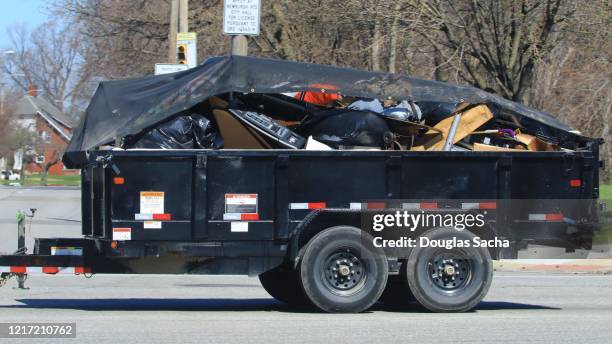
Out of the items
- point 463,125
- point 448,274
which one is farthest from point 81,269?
point 463,125

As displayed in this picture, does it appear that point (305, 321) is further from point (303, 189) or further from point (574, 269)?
point (574, 269)

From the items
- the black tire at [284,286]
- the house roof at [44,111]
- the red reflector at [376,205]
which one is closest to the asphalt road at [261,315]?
the black tire at [284,286]

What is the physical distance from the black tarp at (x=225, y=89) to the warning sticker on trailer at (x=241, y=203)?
44.0 inches

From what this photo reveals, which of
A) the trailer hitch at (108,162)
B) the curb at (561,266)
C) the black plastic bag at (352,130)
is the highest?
the black plastic bag at (352,130)

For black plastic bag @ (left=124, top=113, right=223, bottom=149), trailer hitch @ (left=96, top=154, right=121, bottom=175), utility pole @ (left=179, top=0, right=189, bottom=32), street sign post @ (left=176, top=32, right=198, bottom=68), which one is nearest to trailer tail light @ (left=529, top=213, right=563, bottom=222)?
black plastic bag @ (left=124, top=113, right=223, bottom=149)

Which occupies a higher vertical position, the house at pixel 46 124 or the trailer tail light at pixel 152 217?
the house at pixel 46 124

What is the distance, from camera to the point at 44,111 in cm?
7844

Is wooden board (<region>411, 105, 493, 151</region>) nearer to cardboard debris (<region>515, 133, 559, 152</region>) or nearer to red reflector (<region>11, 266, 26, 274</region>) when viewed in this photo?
cardboard debris (<region>515, 133, 559, 152</region>)

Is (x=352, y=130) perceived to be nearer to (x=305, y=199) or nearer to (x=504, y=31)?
(x=305, y=199)

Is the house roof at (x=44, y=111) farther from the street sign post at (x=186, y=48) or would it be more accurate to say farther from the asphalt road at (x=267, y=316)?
the asphalt road at (x=267, y=316)

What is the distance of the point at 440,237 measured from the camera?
32.1 ft

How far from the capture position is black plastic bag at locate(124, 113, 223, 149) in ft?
31.3

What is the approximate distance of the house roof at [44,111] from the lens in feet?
257

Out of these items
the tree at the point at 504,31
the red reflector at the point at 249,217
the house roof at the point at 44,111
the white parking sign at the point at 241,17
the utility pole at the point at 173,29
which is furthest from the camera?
the house roof at the point at 44,111
